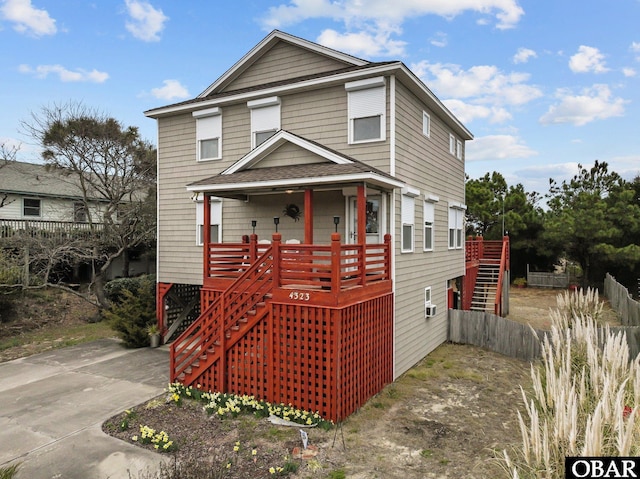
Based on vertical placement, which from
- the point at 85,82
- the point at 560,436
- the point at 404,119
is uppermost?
the point at 85,82

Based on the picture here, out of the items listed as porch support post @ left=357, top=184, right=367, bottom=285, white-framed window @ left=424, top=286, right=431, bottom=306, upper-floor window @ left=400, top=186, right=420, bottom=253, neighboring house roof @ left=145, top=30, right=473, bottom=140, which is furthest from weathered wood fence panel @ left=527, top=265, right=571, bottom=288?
porch support post @ left=357, top=184, right=367, bottom=285

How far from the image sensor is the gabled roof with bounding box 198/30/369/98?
10.9m

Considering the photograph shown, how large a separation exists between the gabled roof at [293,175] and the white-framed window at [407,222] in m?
1.01

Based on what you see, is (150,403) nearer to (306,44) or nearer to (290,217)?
(290,217)

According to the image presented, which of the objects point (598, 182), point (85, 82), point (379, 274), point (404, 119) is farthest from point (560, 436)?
point (598, 182)

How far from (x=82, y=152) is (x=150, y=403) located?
12902 millimetres

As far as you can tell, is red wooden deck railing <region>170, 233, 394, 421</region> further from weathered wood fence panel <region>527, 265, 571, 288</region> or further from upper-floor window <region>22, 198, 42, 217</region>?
weathered wood fence panel <region>527, 265, 571, 288</region>

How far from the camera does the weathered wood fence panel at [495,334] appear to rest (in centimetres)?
1180

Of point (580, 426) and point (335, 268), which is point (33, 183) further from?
point (580, 426)

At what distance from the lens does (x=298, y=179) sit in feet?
28.6

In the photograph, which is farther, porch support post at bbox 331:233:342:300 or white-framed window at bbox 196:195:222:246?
white-framed window at bbox 196:195:222:246

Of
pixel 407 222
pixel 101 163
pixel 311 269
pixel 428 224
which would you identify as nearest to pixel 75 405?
pixel 311 269

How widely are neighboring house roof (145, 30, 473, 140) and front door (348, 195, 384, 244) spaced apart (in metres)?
3.02

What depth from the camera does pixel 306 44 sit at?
11.4 m
